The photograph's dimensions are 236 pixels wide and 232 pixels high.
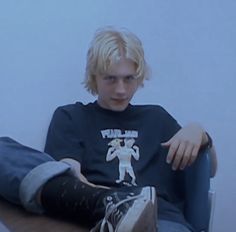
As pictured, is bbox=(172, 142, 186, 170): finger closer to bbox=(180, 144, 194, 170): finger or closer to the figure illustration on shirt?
bbox=(180, 144, 194, 170): finger

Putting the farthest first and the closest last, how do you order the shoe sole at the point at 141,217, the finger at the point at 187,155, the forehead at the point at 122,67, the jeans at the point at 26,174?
the forehead at the point at 122,67 → the finger at the point at 187,155 → the jeans at the point at 26,174 → the shoe sole at the point at 141,217

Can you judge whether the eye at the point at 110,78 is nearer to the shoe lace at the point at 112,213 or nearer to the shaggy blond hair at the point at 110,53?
the shaggy blond hair at the point at 110,53

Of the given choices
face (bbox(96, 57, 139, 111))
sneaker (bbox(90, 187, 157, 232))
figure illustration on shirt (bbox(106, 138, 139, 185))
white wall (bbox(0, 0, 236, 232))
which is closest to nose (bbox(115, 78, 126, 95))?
face (bbox(96, 57, 139, 111))

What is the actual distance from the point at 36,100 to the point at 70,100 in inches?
4.2

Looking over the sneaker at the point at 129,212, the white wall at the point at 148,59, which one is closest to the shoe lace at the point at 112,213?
the sneaker at the point at 129,212

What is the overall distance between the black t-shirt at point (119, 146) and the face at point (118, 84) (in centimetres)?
3

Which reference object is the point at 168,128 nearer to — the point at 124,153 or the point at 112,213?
the point at 124,153

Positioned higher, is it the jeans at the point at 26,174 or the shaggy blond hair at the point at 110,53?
the shaggy blond hair at the point at 110,53

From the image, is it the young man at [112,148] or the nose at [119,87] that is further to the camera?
the nose at [119,87]

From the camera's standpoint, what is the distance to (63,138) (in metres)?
1.38

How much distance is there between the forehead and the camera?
4.57ft

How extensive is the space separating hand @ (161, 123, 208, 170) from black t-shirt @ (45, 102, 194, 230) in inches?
3.4

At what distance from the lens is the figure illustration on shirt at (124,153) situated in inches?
53.5

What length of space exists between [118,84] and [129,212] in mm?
488
